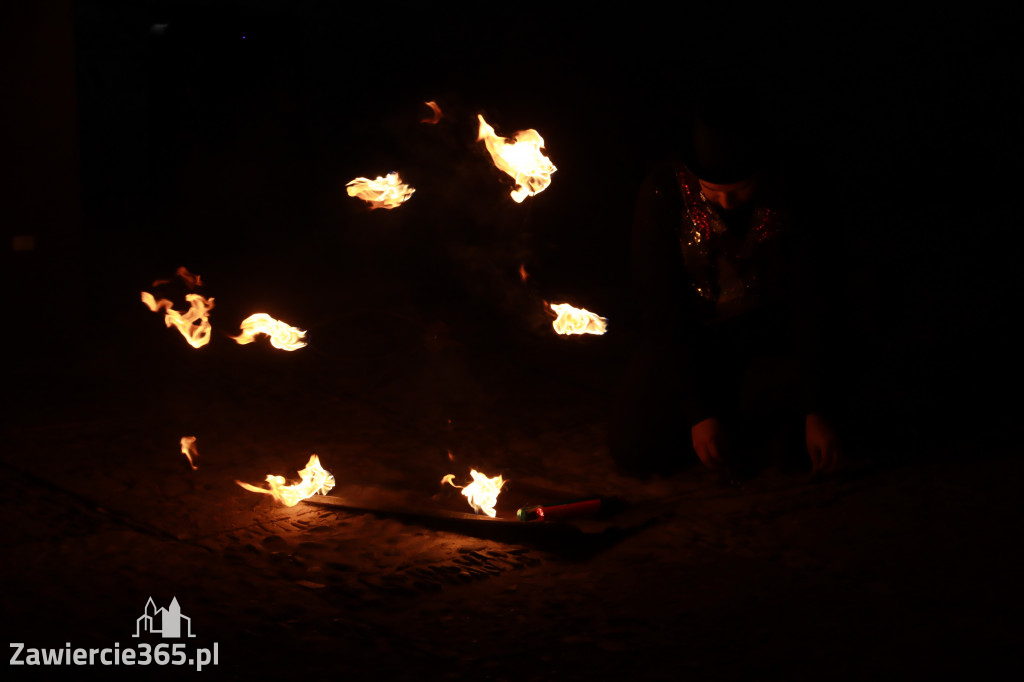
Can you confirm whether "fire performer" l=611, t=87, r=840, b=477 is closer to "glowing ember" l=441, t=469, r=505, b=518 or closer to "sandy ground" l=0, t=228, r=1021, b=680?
"sandy ground" l=0, t=228, r=1021, b=680

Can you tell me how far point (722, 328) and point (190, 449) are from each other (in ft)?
7.68

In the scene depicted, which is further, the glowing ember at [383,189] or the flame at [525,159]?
the glowing ember at [383,189]

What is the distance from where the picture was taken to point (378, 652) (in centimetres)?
270

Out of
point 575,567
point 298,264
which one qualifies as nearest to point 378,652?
point 575,567

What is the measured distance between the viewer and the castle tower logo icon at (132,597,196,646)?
110 inches

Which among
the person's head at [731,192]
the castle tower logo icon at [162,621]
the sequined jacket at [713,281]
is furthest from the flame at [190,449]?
the person's head at [731,192]

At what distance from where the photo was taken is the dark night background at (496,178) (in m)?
5.41

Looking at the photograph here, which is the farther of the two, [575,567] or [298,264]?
[298,264]

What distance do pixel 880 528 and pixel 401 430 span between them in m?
2.18

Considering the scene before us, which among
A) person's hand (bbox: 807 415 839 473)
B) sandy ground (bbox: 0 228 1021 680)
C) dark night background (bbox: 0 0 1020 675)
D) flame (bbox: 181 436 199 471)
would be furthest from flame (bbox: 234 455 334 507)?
person's hand (bbox: 807 415 839 473)

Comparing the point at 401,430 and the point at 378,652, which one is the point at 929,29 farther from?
the point at 378,652

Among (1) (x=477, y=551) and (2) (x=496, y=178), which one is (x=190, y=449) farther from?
(2) (x=496, y=178)

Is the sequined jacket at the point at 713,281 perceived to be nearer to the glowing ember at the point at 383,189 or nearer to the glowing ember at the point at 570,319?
the glowing ember at the point at 570,319

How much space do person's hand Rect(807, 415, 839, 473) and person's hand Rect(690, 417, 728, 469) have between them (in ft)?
1.06
